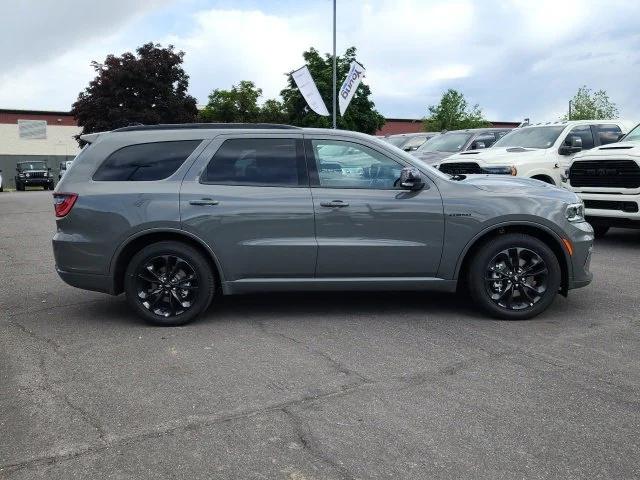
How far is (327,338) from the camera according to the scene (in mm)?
5289

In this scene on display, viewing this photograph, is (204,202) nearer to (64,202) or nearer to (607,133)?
(64,202)

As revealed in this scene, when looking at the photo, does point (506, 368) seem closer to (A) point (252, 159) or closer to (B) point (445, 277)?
(B) point (445, 277)

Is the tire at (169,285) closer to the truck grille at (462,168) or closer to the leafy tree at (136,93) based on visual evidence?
the truck grille at (462,168)

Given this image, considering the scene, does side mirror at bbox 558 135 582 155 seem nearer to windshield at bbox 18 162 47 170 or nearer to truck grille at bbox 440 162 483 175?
truck grille at bbox 440 162 483 175

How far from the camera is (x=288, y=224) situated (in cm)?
562

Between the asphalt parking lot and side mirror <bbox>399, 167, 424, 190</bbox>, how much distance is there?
1193mm

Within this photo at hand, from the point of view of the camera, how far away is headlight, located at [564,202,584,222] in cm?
584

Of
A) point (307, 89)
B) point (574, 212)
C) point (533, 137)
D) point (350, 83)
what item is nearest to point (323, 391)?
point (574, 212)

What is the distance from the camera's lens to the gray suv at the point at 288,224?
5.61 meters

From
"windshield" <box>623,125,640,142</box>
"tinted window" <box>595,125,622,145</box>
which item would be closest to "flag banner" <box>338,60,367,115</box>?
"tinted window" <box>595,125,622,145</box>

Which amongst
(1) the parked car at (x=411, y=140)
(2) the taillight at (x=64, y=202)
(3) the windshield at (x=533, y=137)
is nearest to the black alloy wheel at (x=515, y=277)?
(2) the taillight at (x=64, y=202)

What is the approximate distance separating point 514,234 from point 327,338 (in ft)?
6.35

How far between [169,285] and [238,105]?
4704 centimetres

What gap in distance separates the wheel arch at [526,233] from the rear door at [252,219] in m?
1.39
